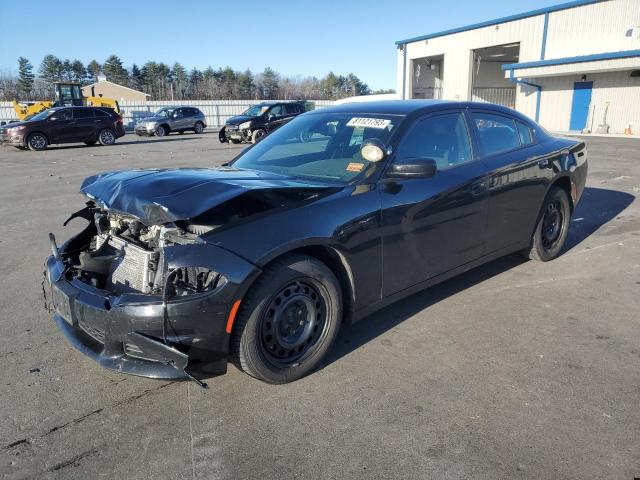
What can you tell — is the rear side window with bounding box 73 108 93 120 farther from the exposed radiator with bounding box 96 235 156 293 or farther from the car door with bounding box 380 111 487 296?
the car door with bounding box 380 111 487 296

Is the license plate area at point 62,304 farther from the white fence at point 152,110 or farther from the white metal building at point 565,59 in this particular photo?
the white fence at point 152,110

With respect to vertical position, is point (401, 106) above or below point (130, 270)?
above

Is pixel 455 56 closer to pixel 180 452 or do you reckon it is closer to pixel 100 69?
pixel 180 452

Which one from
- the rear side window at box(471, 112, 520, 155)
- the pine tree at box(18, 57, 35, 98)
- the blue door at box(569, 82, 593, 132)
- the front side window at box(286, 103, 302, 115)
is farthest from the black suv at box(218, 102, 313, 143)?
the pine tree at box(18, 57, 35, 98)

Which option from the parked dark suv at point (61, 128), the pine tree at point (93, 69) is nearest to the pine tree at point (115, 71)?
the pine tree at point (93, 69)

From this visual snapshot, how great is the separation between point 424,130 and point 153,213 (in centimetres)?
208

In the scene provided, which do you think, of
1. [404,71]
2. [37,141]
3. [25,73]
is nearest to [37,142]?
[37,141]

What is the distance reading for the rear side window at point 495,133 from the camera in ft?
13.7

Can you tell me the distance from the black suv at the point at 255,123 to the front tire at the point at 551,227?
16.4 metres

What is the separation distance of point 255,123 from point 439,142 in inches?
708

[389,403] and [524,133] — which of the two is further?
[524,133]

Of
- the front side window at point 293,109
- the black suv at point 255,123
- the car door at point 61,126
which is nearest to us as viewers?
the car door at point 61,126

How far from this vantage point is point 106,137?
72.1 ft

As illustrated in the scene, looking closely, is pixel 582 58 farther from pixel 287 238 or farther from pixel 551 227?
pixel 287 238
